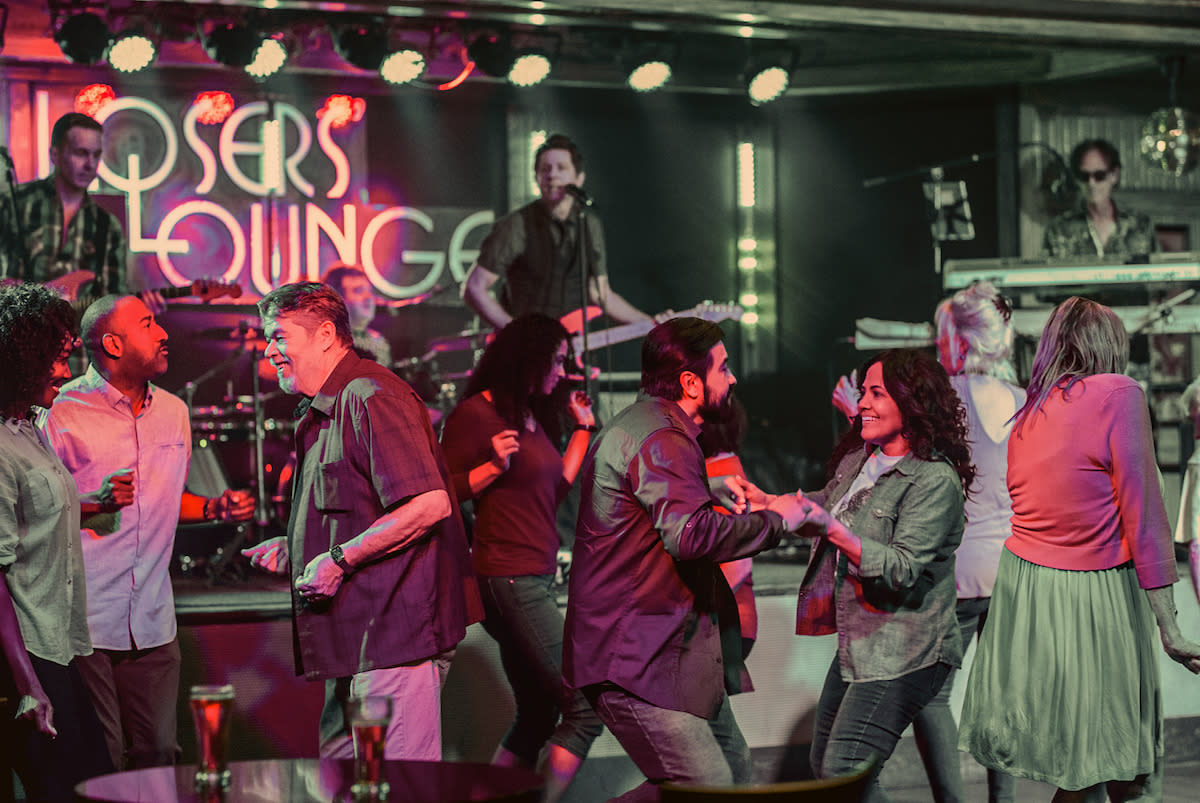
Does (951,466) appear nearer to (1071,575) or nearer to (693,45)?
(1071,575)

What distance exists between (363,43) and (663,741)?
528cm

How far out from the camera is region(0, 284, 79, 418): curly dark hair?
9.94ft

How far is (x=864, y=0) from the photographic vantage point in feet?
21.1

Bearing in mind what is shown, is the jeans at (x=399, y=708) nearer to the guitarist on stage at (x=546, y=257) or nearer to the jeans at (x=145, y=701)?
the jeans at (x=145, y=701)

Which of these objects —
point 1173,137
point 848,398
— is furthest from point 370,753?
point 1173,137

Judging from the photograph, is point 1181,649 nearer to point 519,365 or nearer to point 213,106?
point 519,365

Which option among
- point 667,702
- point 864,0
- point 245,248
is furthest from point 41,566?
point 245,248

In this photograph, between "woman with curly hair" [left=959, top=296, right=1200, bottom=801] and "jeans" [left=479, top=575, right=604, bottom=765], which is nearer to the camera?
"woman with curly hair" [left=959, top=296, right=1200, bottom=801]

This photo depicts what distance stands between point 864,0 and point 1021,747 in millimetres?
4145

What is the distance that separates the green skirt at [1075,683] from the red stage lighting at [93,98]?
747 centimetres

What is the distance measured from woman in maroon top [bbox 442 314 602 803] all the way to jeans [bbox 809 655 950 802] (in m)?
0.97

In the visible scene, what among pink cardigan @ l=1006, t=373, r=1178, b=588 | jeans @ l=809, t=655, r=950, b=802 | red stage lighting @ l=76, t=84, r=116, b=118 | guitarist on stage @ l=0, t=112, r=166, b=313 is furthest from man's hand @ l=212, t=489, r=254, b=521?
red stage lighting @ l=76, t=84, r=116, b=118

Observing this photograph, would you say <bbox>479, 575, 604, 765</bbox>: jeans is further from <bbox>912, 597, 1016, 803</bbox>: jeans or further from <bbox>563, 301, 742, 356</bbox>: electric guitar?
<bbox>563, 301, 742, 356</bbox>: electric guitar

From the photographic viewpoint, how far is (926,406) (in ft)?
11.7
